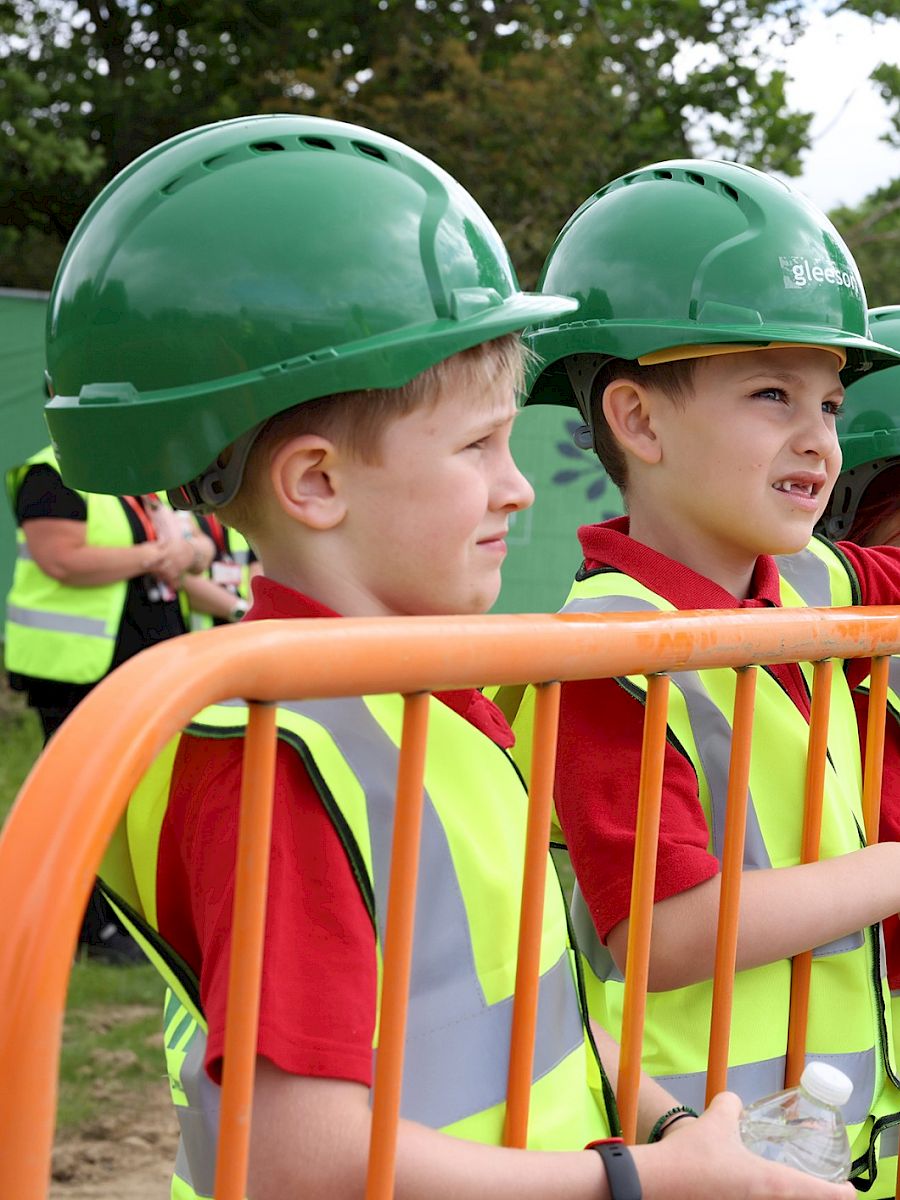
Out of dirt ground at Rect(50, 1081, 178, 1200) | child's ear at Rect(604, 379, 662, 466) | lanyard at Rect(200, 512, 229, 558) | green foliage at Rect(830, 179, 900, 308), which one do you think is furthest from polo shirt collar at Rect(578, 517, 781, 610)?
green foliage at Rect(830, 179, 900, 308)

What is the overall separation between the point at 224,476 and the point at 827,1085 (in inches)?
39.9

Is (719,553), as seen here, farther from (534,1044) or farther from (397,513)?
(534,1044)

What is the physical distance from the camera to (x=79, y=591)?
19.1 feet

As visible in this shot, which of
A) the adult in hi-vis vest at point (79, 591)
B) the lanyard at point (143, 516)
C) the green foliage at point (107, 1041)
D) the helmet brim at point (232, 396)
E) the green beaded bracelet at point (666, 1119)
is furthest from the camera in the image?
the lanyard at point (143, 516)

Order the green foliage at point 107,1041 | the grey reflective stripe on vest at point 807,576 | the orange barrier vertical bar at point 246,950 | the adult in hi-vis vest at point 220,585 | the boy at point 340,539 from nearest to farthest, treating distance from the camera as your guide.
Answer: the orange barrier vertical bar at point 246,950
the boy at point 340,539
the grey reflective stripe on vest at point 807,576
the green foliage at point 107,1041
the adult in hi-vis vest at point 220,585

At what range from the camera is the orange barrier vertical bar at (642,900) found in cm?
178

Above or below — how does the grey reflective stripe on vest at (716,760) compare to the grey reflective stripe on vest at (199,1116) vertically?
above

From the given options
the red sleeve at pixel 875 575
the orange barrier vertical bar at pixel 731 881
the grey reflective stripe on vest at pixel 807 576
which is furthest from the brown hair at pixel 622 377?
the orange barrier vertical bar at pixel 731 881

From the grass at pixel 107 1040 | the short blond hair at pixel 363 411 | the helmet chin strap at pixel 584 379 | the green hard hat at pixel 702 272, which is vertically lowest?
the grass at pixel 107 1040

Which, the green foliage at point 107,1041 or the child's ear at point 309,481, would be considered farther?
the green foliage at point 107,1041

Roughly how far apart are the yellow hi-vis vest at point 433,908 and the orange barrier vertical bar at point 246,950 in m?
0.15

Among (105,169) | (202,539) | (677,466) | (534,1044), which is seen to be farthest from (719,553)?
(105,169)

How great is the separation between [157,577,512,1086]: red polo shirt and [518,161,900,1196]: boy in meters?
0.58

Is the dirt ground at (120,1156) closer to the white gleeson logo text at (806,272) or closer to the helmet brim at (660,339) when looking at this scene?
the helmet brim at (660,339)
